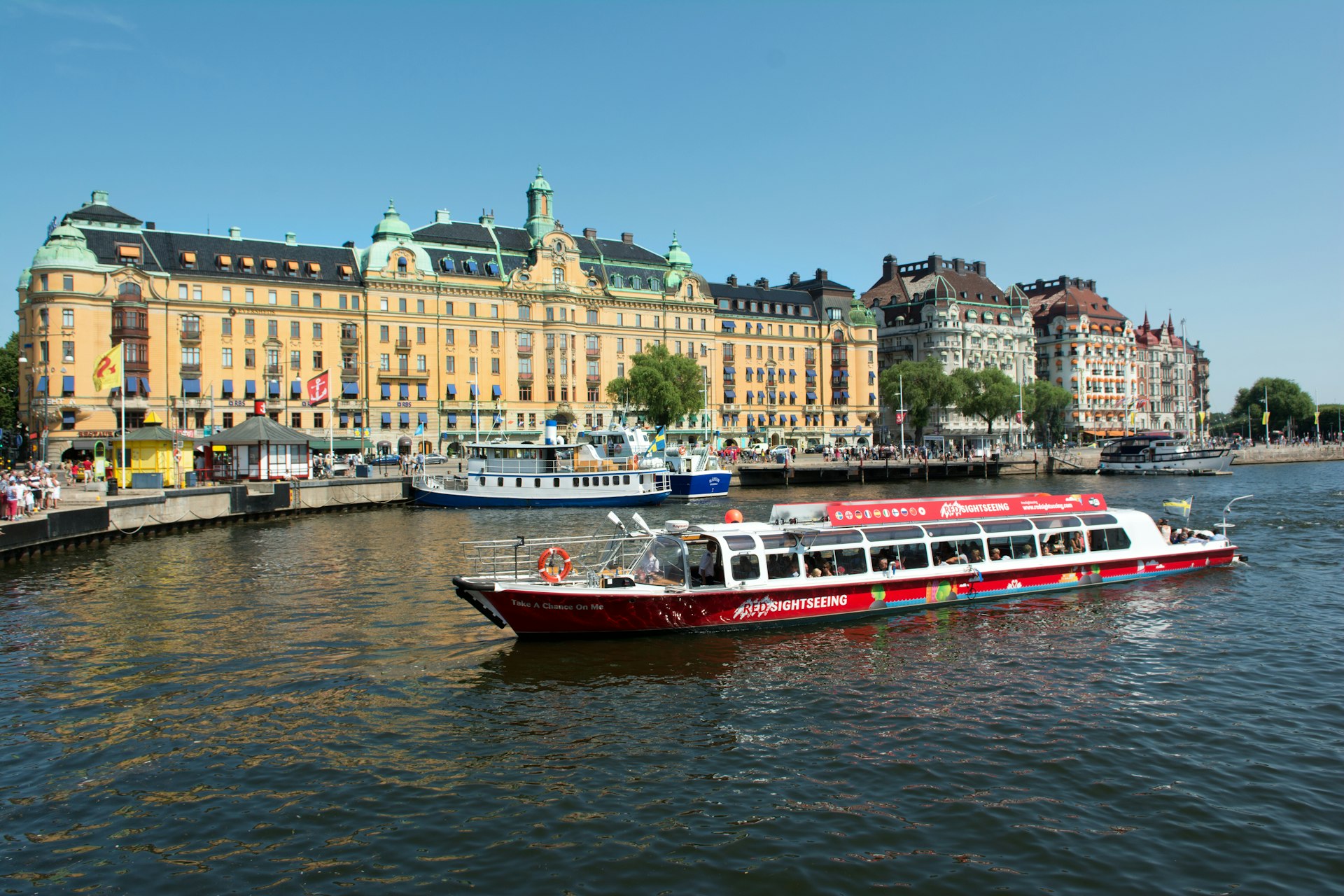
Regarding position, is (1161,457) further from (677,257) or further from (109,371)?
(109,371)

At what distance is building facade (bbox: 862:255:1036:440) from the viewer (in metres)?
162

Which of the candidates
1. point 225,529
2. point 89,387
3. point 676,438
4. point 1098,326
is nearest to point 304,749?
point 225,529

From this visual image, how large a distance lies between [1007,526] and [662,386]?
71379 mm

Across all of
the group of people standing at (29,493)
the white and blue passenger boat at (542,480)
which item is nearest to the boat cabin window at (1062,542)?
the group of people standing at (29,493)

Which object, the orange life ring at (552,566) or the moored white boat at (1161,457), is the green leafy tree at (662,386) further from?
the orange life ring at (552,566)

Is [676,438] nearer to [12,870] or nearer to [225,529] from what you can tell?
[225,529]

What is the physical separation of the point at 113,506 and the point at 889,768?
152ft

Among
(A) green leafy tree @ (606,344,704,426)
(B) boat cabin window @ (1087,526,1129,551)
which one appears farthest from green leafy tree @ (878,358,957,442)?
(B) boat cabin window @ (1087,526,1129,551)

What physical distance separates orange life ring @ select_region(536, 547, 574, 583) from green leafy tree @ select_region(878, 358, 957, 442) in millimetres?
115306

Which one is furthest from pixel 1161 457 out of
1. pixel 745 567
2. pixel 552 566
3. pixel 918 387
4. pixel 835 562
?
pixel 552 566

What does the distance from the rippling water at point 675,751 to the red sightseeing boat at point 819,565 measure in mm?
852

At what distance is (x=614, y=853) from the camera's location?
14.1 metres

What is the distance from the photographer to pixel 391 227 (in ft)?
367

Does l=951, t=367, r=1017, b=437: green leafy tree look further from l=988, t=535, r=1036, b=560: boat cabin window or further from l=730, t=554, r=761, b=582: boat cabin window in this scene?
l=730, t=554, r=761, b=582: boat cabin window
